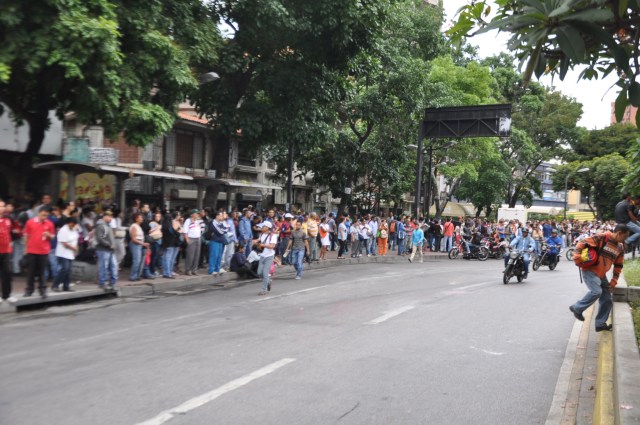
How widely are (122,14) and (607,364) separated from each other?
1093cm

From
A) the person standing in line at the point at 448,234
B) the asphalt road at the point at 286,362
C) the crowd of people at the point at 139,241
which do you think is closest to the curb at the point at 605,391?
the asphalt road at the point at 286,362

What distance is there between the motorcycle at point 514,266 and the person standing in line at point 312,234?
685 centimetres

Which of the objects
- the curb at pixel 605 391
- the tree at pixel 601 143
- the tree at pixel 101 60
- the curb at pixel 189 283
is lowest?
the curb at pixel 189 283

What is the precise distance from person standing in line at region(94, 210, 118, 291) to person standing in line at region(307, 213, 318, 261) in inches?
346

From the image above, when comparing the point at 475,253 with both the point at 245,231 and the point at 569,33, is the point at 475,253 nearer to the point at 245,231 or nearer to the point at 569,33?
the point at 245,231

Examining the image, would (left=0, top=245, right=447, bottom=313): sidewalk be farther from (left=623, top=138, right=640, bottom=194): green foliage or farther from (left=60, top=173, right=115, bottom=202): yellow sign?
(left=623, top=138, right=640, bottom=194): green foliage

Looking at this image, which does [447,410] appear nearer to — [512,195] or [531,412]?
[531,412]

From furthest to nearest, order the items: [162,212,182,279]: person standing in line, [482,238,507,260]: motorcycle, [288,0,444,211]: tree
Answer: [482,238,507,260]: motorcycle
[288,0,444,211]: tree
[162,212,182,279]: person standing in line

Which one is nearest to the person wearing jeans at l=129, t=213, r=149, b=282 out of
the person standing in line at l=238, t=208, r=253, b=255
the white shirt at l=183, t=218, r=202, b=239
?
the white shirt at l=183, t=218, r=202, b=239

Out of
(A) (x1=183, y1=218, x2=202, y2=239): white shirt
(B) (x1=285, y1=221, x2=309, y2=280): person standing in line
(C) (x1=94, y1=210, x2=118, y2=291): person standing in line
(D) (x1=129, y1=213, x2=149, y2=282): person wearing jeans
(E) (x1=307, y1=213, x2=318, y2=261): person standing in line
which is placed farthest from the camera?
(E) (x1=307, y1=213, x2=318, y2=261): person standing in line

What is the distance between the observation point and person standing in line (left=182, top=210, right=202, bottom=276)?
1521cm

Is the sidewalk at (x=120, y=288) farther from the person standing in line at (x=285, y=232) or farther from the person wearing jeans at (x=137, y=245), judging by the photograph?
the person standing in line at (x=285, y=232)

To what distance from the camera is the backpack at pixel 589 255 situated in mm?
8641

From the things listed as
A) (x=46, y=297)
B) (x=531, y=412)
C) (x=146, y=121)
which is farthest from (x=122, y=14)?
(x=531, y=412)
